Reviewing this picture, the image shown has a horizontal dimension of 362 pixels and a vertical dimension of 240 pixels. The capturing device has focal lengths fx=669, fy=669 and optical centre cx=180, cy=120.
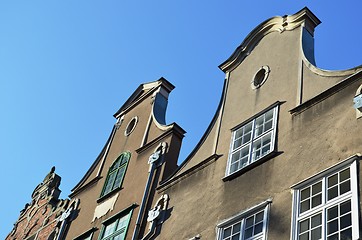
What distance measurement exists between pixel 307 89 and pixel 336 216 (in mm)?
3663

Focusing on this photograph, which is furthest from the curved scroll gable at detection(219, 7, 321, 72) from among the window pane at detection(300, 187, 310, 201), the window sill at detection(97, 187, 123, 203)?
the window pane at detection(300, 187, 310, 201)

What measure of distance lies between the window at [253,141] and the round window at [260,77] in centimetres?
113

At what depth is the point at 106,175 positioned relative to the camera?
1856 centimetres

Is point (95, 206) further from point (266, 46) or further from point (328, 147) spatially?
point (328, 147)

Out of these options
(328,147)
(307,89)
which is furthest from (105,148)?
(328,147)

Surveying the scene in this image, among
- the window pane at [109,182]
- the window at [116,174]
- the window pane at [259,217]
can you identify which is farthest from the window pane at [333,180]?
the window pane at [109,182]

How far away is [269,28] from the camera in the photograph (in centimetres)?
1612

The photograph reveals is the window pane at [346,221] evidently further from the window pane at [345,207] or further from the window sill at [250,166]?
the window sill at [250,166]

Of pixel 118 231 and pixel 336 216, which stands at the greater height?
pixel 118 231

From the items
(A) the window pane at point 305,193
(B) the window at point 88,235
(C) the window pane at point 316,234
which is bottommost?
(C) the window pane at point 316,234

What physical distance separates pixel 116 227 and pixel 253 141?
4403 mm

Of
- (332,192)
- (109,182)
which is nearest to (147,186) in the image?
(109,182)

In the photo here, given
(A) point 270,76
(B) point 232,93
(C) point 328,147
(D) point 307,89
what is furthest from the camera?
(B) point 232,93

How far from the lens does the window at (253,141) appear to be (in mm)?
13430
